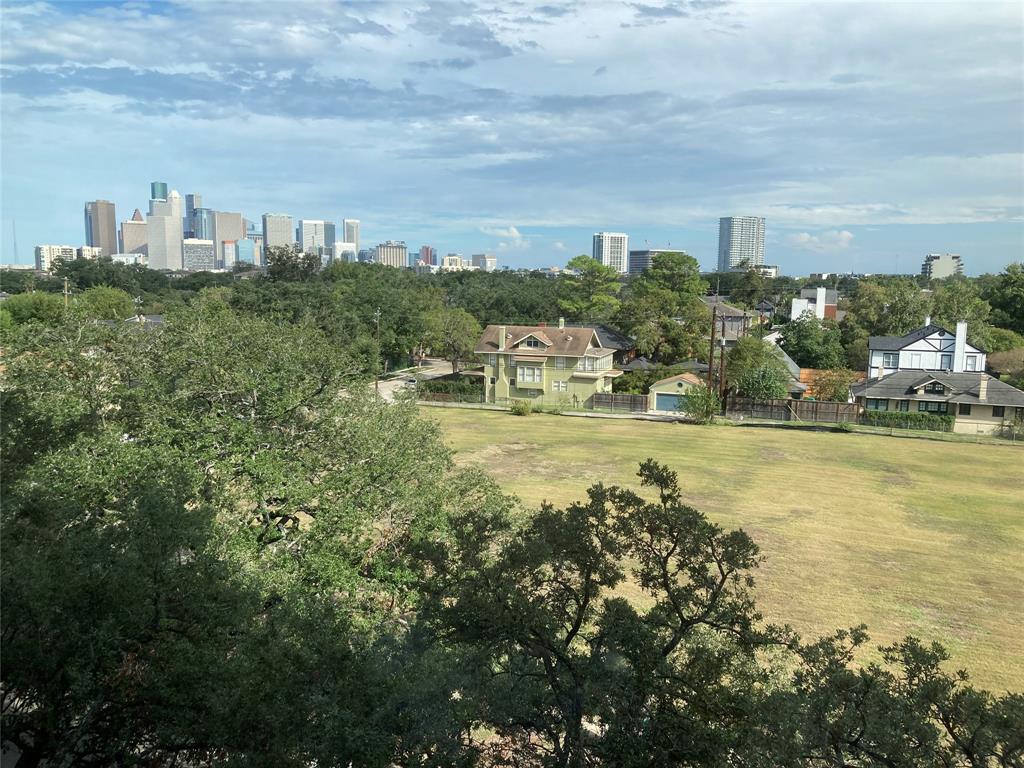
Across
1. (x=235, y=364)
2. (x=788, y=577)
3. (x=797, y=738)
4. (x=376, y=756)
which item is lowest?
(x=788, y=577)

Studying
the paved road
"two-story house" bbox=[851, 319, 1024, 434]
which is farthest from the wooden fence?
the paved road

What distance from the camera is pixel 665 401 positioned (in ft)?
158

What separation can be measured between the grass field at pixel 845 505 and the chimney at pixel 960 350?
1342 cm

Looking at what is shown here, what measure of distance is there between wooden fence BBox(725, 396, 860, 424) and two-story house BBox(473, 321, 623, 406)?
386 inches

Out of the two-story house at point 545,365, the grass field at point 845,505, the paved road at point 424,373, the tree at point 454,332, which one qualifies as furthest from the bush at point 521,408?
the tree at point 454,332

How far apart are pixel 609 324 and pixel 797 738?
63762 mm

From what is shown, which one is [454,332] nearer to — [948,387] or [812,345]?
[812,345]

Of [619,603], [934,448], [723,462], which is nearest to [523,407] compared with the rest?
[723,462]

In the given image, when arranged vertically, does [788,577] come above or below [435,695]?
below

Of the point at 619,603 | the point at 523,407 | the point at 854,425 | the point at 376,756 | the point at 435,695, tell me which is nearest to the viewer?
the point at 376,756

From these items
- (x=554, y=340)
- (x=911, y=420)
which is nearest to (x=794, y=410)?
(x=911, y=420)

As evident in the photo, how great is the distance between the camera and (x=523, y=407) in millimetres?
46438

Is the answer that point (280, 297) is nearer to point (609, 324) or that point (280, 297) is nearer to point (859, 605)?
point (609, 324)

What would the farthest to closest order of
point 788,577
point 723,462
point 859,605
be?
1. point 723,462
2. point 788,577
3. point 859,605
